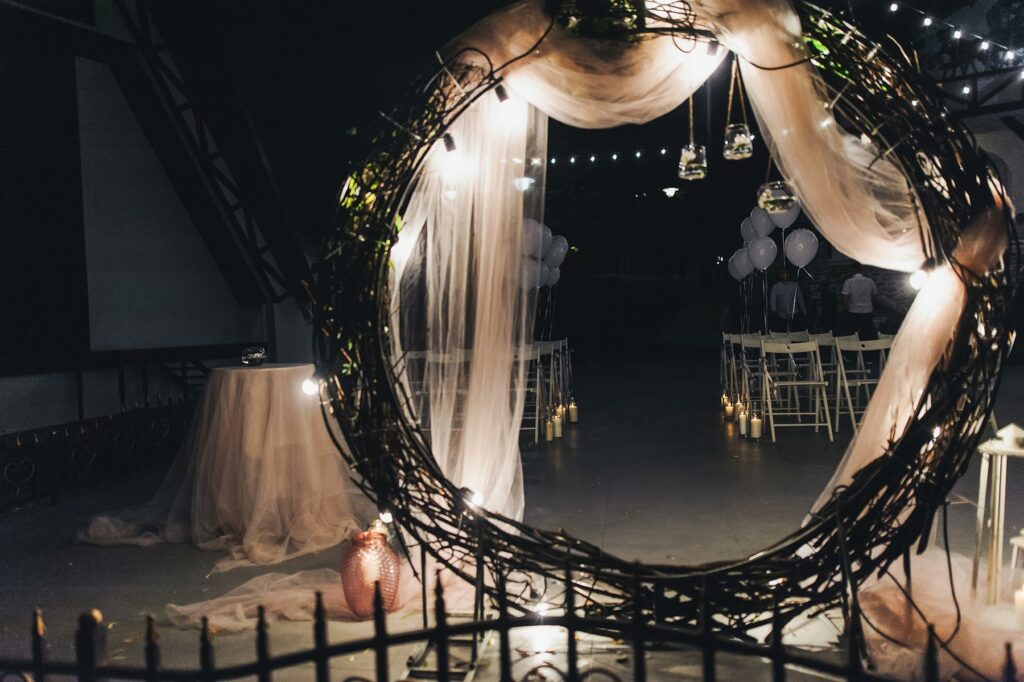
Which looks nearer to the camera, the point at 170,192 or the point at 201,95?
the point at 201,95

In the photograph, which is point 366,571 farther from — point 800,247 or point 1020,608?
point 800,247

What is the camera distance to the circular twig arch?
286cm

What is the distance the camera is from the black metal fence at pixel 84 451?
5969 millimetres

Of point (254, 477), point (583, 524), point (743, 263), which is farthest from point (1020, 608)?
point (743, 263)

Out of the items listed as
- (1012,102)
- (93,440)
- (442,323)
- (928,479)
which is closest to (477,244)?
(442,323)

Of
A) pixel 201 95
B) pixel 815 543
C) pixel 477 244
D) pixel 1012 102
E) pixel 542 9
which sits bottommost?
pixel 815 543

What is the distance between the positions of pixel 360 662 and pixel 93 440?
14.8 ft

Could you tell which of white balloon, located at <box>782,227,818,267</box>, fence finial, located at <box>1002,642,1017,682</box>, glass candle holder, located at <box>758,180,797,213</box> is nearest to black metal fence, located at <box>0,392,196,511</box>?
glass candle holder, located at <box>758,180,797,213</box>

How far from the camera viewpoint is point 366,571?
3484mm

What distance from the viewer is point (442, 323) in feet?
12.7

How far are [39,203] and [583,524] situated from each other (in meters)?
5.66

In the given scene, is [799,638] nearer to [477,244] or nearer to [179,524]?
[477,244]

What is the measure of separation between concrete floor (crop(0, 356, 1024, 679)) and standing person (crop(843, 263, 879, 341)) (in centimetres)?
200

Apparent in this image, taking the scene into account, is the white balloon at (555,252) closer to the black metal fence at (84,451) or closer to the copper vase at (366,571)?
the black metal fence at (84,451)
